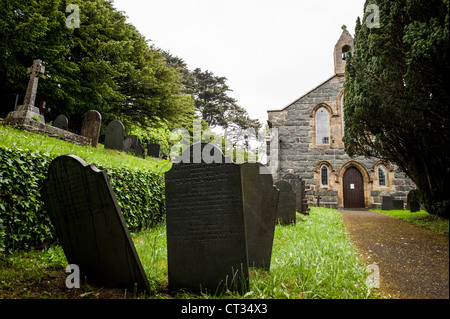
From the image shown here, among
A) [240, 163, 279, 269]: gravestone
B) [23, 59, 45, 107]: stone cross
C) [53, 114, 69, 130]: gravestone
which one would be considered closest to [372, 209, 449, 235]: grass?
[240, 163, 279, 269]: gravestone

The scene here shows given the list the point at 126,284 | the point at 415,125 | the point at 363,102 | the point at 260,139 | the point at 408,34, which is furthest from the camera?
the point at 260,139

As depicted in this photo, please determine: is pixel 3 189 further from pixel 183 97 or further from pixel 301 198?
pixel 183 97

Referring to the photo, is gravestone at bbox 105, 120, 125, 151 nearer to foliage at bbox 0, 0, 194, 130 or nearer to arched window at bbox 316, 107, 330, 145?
foliage at bbox 0, 0, 194, 130

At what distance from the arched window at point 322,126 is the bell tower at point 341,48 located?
3.09 meters

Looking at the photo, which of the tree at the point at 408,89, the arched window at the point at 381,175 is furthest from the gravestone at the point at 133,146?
Result: the arched window at the point at 381,175

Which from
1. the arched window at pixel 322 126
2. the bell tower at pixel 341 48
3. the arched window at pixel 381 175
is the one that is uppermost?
the bell tower at pixel 341 48

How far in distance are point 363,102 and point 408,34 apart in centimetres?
284

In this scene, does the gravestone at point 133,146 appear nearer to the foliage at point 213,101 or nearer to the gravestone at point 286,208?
the gravestone at point 286,208

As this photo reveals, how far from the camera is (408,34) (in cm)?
456

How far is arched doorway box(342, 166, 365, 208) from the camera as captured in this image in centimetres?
1744

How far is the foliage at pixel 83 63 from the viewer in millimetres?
11234

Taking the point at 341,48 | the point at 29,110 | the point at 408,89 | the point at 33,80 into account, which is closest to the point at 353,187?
the point at 341,48

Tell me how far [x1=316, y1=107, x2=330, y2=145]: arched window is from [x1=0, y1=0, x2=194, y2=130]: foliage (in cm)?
990
